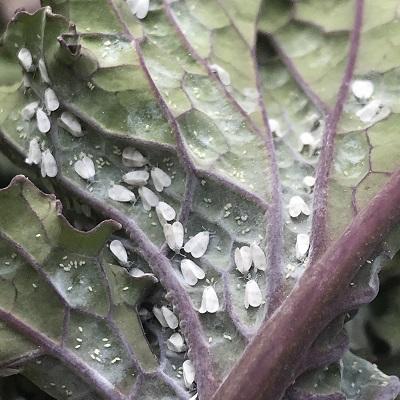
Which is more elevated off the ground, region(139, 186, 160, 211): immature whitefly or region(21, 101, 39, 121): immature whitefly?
region(21, 101, 39, 121): immature whitefly

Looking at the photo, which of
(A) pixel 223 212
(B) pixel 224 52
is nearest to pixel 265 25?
(B) pixel 224 52

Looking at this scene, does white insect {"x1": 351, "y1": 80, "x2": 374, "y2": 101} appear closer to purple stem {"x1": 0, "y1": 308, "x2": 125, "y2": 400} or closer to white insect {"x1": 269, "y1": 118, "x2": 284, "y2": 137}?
white insect {"x1": 269, "y1": 118, "x2": 284, "y2": 137}

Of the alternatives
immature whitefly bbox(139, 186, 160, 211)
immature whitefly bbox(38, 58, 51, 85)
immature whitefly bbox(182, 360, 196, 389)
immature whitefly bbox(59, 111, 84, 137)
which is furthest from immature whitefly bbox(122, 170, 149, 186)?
immature whitefly bbox(182, 360, 196, 389)

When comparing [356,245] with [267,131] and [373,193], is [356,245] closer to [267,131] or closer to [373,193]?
[373,193]

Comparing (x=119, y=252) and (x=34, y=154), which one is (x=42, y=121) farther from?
(x=119, y=252)

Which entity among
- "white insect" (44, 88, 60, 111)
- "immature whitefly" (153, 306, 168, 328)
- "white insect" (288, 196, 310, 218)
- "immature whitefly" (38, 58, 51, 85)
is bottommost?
"immature whitefly" (153, 306, 168, 328)

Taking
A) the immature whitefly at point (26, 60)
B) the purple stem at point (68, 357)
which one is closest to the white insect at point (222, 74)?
the immature whitefly at point (26, 60)
